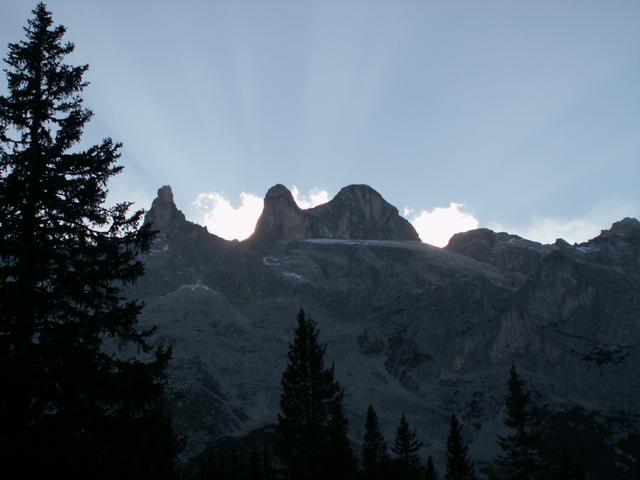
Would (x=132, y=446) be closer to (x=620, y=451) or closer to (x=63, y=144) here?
(x=63, y=144)

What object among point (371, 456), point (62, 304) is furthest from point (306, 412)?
point (62, 304)

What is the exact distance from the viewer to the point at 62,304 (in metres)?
15.1

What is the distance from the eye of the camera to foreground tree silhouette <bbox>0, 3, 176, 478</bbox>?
1362 centimetres

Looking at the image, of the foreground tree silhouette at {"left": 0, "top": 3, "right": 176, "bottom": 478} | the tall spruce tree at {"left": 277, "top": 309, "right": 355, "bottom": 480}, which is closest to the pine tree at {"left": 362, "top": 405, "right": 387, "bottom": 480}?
the tall spruce tree at {"left": 277, "top": 309, "right": 355, "bottom": 480}

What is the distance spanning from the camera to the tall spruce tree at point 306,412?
40.3 meters

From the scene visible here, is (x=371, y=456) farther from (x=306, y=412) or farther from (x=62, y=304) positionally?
(x=62, y=304)

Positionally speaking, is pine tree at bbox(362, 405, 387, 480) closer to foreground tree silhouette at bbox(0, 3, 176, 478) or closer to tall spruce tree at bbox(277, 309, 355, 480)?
tall spruce tree at bbox(277, 309, 355, 480)

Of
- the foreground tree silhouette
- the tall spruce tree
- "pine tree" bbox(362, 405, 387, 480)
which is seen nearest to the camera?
the foreground tree silhouette

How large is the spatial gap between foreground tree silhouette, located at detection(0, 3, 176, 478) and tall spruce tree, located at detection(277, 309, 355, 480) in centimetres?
2504

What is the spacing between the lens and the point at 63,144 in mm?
16172

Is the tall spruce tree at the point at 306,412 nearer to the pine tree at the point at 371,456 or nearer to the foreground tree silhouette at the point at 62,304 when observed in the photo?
the pine tree at the point at 371,456

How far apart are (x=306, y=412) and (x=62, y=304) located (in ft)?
96.7

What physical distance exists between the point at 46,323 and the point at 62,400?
1896mm

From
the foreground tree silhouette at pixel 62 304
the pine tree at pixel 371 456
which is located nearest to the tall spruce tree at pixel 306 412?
the pine tree at pixel 371 456
